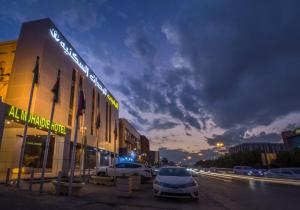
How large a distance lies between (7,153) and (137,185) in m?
16.5

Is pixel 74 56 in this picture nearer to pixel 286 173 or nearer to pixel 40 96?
pixel 40 96

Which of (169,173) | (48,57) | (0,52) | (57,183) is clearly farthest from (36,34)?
(169,173)

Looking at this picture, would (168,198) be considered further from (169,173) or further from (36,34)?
(36,34)

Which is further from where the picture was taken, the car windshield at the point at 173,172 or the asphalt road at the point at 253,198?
the car windshield at the point at 173,172

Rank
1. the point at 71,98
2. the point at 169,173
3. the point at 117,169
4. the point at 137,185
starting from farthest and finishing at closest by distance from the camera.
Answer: the point at 71,98 < the point at 117,169 < the point at 137,185 < the point at 169,173

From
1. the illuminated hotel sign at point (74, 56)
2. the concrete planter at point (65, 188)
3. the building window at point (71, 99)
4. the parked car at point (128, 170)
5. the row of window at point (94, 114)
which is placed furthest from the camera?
the building window at point (71, 99)

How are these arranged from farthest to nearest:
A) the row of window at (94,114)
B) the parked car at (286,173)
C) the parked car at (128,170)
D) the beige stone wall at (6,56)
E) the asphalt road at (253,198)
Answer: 1. the row of window at (94,114)
2. the beige stone wall at (6,56)
3. the parked car at (286,173)
4. the parked car at (128,170)
5. the asphalt road at (253,198)

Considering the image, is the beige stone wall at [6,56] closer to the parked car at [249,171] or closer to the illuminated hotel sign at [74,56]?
the illuminated hotel sign at [74,56]

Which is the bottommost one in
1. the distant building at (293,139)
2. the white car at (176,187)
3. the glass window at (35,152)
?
the white car at (176,187)

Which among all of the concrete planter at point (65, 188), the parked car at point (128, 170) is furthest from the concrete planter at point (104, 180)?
the concrete planter at point (65, 188)

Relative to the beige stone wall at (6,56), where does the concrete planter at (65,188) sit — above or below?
below

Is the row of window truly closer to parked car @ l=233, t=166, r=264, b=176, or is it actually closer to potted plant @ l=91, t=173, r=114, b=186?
potted plant @ l=91, t=173, r=114, b=186

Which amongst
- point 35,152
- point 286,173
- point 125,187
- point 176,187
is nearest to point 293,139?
point 286,173

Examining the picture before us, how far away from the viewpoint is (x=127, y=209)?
798 centimetres
